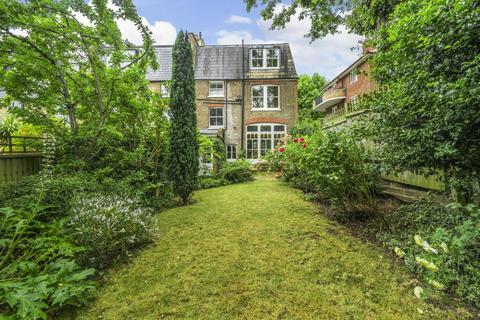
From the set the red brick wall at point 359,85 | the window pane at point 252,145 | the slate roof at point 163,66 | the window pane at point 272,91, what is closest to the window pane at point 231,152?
the window pane at point 252,145

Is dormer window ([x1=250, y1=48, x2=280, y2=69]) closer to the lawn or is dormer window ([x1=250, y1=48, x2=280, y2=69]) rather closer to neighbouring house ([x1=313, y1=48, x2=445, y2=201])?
neighbouring house ([x1=313, y1=48, x2=445, y2=201])

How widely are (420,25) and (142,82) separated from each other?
217 inches

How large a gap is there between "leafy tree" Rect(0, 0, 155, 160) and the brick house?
344 inches

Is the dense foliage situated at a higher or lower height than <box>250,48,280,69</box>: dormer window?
lower

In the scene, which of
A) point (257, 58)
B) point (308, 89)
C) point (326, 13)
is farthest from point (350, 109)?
point (308, 89)

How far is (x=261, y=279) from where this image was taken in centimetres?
246

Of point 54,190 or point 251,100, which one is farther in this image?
point 251,100

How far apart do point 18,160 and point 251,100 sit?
11582mm

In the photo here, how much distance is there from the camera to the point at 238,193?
23.0ft

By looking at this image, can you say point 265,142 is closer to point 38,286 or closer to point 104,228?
point 104,228

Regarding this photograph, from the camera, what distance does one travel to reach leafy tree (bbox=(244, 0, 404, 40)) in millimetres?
4807

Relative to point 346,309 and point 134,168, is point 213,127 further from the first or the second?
point 346,309

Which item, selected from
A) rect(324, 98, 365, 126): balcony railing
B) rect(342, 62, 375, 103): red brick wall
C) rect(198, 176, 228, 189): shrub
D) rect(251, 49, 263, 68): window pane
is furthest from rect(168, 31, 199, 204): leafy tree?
rect(342, 62, 375, 103): red brick wall

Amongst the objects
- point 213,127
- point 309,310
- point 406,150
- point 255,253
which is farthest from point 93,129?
point 213,127
